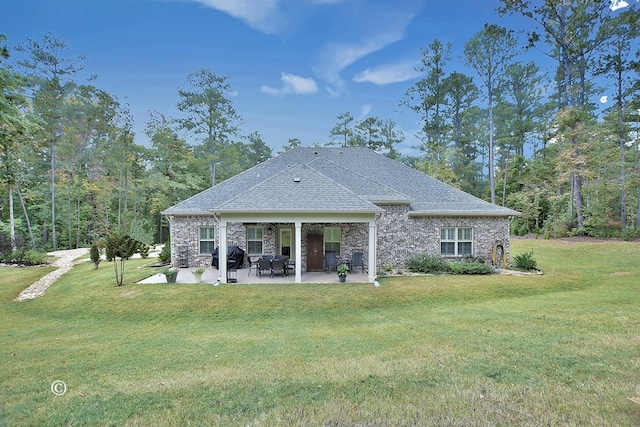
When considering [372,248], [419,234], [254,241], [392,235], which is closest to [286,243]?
[254,241]

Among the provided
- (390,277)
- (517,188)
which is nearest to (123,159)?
(390,277)

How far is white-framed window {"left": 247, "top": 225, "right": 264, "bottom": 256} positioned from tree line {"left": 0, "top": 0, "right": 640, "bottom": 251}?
26.2 feet

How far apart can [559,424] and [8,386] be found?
6726 millimetres

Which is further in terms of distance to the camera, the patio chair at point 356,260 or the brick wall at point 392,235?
the brick wall at point 392,235

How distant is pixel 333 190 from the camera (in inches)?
480

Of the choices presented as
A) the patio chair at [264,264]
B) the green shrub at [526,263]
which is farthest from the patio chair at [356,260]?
the green shrub at [526,263]

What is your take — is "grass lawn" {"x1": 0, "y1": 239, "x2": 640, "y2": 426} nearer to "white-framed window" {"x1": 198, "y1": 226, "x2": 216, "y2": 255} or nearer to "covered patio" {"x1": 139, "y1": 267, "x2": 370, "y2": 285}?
"covered patio" {"x1": 139, "y1": 267, "x2": 370, "y2": 285}

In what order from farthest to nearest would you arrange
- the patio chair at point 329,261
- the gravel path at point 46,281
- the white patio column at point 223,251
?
1. the patio chair at point 329,261
2. the gravel path at point 46,281
3. the white patio column at point 223,251

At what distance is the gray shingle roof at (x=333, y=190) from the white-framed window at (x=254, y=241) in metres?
1.95

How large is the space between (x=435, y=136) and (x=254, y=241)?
28.1 m

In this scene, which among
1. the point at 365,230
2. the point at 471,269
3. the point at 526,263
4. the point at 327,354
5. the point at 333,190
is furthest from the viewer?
the point at 365,230

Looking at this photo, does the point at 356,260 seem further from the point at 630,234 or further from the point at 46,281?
the point at 630,234

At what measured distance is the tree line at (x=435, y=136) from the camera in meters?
20.3

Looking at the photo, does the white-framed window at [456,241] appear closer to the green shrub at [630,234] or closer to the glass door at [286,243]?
the glass door at [286,243]
